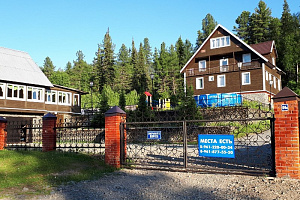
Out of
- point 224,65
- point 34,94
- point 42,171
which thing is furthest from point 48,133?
point 224,65

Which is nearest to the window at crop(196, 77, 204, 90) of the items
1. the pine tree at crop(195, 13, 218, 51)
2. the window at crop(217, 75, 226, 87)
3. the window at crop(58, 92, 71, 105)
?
the window at crop(217, 75, 226, 87)

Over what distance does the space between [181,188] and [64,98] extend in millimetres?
26973

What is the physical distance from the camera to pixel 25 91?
85.1ft

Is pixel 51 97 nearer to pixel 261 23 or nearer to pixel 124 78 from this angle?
pixel 124 78

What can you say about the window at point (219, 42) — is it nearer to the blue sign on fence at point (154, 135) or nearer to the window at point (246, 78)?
the window at point (246, 78)

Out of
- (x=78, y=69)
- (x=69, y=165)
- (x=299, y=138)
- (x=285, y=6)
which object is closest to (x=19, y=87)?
(x=69, y=165)

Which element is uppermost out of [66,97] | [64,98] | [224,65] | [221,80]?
[224,65]

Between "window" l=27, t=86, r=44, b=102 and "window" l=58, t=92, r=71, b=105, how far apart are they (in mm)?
2910

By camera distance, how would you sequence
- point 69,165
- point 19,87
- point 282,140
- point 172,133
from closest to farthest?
point 282,140, point 69,165, point 172,133, point 19,87

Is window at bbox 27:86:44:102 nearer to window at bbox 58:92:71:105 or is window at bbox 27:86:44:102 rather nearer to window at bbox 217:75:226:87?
window at bbox 58:92:71:105

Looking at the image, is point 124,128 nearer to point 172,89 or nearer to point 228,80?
point 228,80

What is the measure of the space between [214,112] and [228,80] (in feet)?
39.8

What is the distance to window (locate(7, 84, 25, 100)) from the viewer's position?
2475cm

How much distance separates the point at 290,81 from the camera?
4422 centimetres
